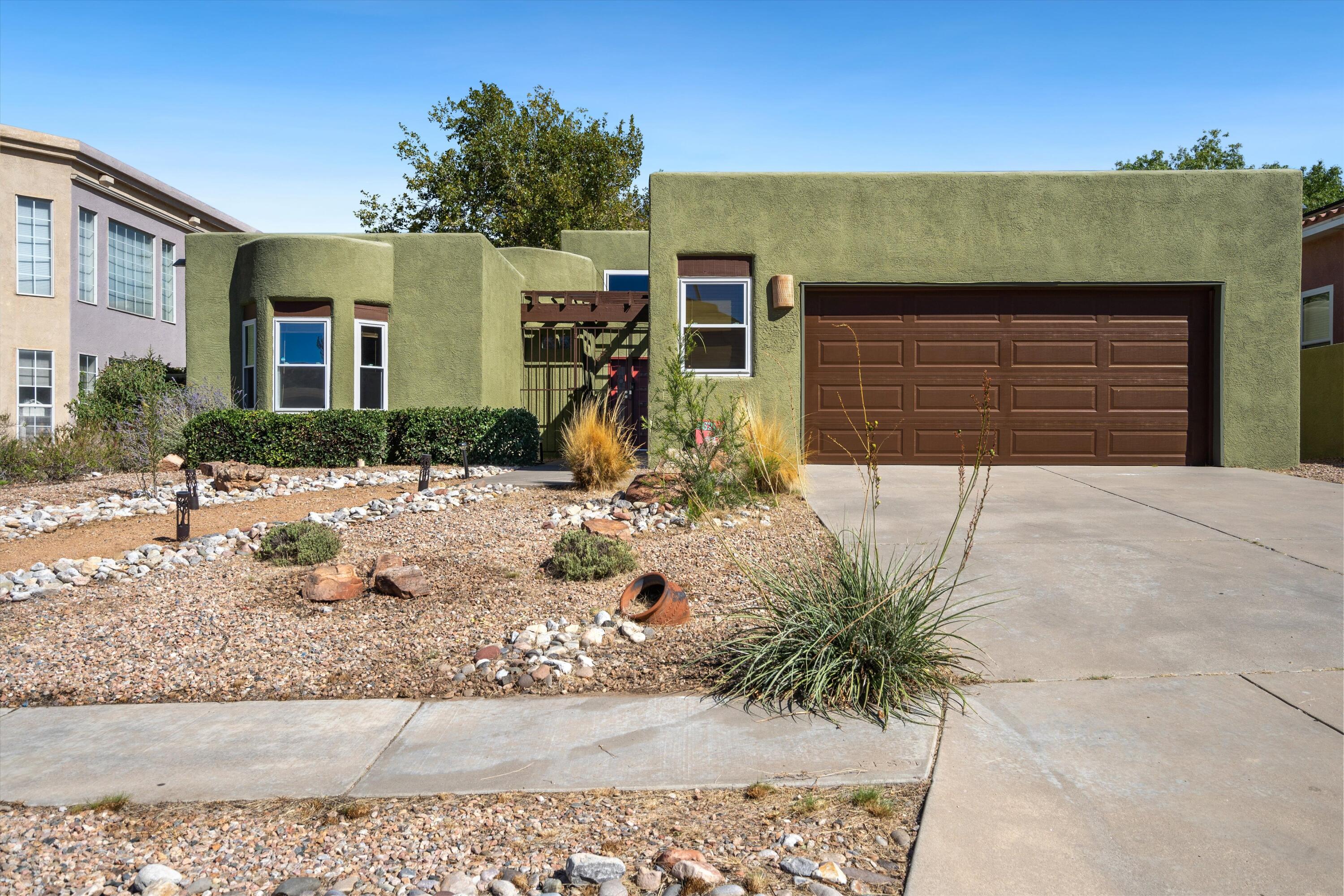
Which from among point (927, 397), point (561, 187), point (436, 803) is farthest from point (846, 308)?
point (561, 187)

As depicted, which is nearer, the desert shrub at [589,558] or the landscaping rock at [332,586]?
the landscaping rock at [332,586]

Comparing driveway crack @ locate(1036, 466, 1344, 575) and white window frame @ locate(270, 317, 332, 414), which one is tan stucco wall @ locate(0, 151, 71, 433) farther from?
driveway crack @ locate(1036, 466, 1344, 575)

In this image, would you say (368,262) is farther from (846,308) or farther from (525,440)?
(846,308)

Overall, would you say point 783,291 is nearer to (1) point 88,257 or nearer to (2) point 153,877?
(2) point 153,877

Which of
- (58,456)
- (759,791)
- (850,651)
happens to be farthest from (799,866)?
(58,456)

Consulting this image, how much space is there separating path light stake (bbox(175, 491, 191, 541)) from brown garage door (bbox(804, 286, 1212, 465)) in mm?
7463

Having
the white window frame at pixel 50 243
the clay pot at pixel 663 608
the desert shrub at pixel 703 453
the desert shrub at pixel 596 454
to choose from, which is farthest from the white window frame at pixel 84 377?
→ the clay pot at pixel 663 608

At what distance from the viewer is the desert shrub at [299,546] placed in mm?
6500

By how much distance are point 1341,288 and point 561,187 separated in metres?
19.1

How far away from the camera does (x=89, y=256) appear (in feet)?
60.1

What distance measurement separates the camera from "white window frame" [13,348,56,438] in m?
17.0

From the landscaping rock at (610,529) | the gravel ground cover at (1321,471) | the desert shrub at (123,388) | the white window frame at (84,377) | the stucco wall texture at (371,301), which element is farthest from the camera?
the white window frame at (84,377)

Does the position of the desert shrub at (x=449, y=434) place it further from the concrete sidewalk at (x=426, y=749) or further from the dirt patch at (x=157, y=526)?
the concrete sidewalk at (x=426, y=749)

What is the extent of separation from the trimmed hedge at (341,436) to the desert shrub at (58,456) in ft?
Answer: 3.75
